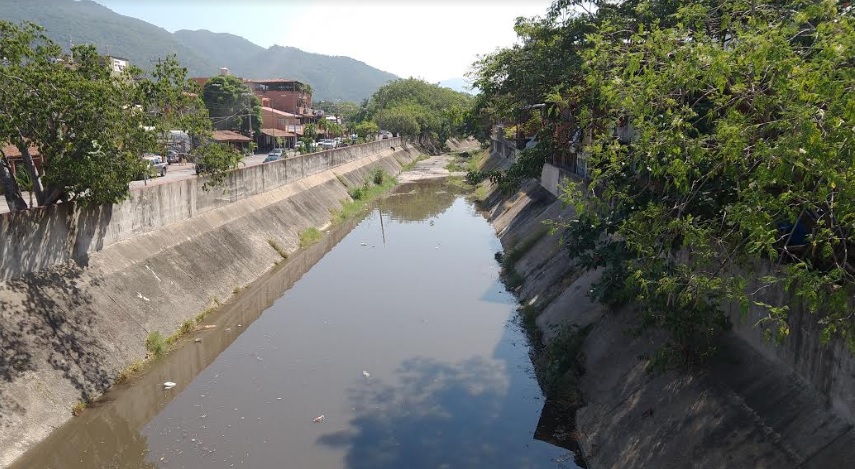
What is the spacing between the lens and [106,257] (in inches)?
612

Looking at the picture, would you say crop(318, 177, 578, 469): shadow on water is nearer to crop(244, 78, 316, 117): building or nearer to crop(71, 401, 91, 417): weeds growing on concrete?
crop(71, 401, 91, 417): weeds growing on concrete

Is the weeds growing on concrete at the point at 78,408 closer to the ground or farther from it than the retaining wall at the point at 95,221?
closer to the ground

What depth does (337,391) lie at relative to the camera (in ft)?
43.5

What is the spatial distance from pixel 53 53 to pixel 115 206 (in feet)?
14.3

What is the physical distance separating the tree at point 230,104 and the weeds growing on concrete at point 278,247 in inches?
1990

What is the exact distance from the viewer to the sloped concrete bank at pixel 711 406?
7.32 m

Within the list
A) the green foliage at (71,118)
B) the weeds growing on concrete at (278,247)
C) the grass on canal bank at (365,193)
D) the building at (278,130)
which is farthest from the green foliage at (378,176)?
the green foliage at (71,118)

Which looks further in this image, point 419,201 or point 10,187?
point 419,201

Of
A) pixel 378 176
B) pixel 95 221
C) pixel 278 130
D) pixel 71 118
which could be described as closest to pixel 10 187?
pixel 95 221

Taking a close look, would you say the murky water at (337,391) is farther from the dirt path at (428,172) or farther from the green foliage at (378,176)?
the dirt path at (428,172)

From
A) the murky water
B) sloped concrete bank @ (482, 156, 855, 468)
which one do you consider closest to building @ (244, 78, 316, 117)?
the murky water

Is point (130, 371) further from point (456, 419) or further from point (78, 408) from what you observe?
point (456, 419)

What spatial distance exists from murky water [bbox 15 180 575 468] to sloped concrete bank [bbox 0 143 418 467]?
0.59m

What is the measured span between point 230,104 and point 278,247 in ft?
177
